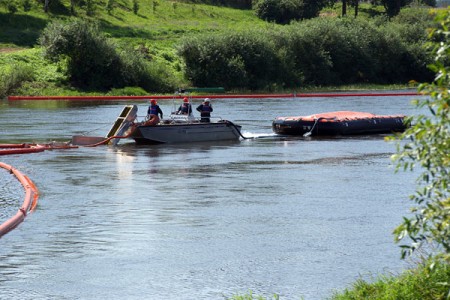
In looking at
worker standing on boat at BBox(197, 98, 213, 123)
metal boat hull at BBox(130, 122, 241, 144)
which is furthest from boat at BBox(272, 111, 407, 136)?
worker standing on boat at BBox(197, 98, 213, 123)

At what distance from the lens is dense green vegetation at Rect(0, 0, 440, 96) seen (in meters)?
81.5

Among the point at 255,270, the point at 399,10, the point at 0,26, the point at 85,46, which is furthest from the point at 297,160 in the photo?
the point at 399,10

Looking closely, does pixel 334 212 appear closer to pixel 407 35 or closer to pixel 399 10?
pixel 407 35

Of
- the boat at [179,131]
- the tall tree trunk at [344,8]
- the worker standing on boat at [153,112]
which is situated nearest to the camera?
the worker standing on boat at [153,112]

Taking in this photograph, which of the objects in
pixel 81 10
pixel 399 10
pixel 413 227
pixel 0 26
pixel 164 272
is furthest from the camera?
pixel 399 10

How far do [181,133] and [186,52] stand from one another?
48473 millimetres

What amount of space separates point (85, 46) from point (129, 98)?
24.6 feet

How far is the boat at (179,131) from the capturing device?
1516 inches

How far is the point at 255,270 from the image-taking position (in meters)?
15.6

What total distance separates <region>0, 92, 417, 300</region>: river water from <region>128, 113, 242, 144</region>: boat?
2.11 feet

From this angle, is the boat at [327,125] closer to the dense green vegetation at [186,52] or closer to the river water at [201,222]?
the river water at [201,222]

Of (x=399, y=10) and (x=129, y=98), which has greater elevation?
(x=399, y=10)

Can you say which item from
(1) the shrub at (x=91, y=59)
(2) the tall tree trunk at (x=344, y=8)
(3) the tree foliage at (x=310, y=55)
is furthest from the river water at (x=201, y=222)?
(2) the tall tree trunk at (x=344, y=8)

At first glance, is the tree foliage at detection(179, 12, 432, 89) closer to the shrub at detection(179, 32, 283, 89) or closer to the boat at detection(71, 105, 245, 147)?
the shrub at detection(179, 32, 283, 89)
